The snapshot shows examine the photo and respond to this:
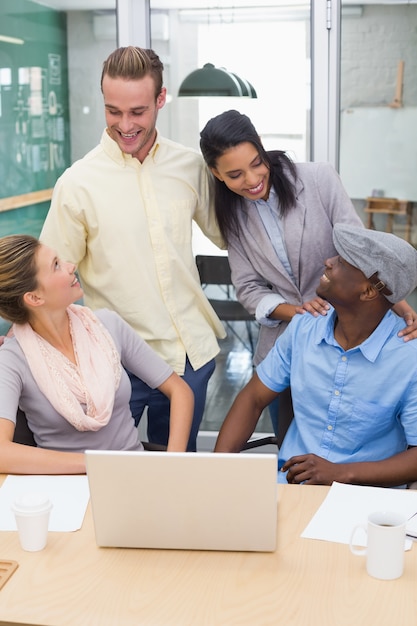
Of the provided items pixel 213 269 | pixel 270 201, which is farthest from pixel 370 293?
pixel 213 269

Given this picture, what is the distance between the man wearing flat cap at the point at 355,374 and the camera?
2299mm

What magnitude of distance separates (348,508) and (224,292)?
222cm

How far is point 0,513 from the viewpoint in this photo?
1.98 meters

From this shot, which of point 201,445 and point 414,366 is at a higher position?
point 414,366

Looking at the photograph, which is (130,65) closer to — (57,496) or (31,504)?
(57,496)

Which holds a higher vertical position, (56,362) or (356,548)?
(56,362)

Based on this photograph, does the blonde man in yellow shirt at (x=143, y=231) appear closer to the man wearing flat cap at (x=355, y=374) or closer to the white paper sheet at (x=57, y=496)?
the man wearing flat cap at (x=355, y=374)

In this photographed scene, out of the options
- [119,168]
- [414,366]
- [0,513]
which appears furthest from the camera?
[119,168]

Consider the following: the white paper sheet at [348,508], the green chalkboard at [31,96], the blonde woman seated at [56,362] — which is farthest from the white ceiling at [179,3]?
the white paper sheet at [348,508]

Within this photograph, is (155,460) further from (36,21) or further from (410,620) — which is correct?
(36,21)

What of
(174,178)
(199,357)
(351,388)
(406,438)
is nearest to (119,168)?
(174,178)

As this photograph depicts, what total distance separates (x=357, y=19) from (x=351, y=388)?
1.86m

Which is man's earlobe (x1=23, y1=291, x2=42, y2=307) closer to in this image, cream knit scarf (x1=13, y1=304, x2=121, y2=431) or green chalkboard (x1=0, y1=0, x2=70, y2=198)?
cream knit scarf (x1=13, y1=304, x2=121, y2=431)

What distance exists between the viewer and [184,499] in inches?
67.9
